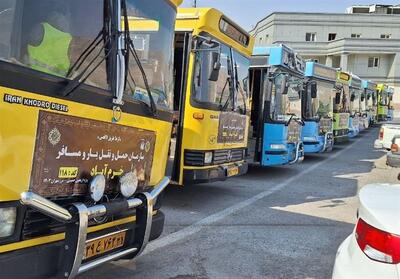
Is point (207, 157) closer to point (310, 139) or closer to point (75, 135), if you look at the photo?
point (75, 135)

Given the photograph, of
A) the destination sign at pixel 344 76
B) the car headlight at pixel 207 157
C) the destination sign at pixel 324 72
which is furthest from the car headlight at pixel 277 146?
the destination sign at pixel 344 76

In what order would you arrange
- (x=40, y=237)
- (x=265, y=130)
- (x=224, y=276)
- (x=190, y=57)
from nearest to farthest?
(x=40, y=237) → (x=224, y=276) → (x=190, y=57) → (x=265, y=130)

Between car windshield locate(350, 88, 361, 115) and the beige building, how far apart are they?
103ft

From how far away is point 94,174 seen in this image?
358cm

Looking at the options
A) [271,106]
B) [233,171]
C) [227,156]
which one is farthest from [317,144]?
[227,156]

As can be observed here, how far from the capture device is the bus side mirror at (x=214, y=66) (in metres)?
7.14

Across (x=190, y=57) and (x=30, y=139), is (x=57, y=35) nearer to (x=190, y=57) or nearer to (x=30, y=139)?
(x=30, y=139)

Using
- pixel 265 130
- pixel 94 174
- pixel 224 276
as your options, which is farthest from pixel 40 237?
pixel 265 130

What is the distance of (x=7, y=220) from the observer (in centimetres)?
294

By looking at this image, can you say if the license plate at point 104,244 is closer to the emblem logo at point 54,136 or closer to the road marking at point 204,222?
the emblem logo at point 54,136

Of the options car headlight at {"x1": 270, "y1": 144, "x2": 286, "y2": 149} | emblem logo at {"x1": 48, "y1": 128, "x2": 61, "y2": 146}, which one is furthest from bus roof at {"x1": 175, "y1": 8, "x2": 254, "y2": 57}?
emblem logo at {"x1": 48, "y1": 128, "x2": 61, "y2": 146}

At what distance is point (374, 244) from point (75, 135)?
6.46 ft

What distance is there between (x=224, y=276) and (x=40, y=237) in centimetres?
228

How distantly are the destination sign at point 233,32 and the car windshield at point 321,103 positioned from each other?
601 cm
